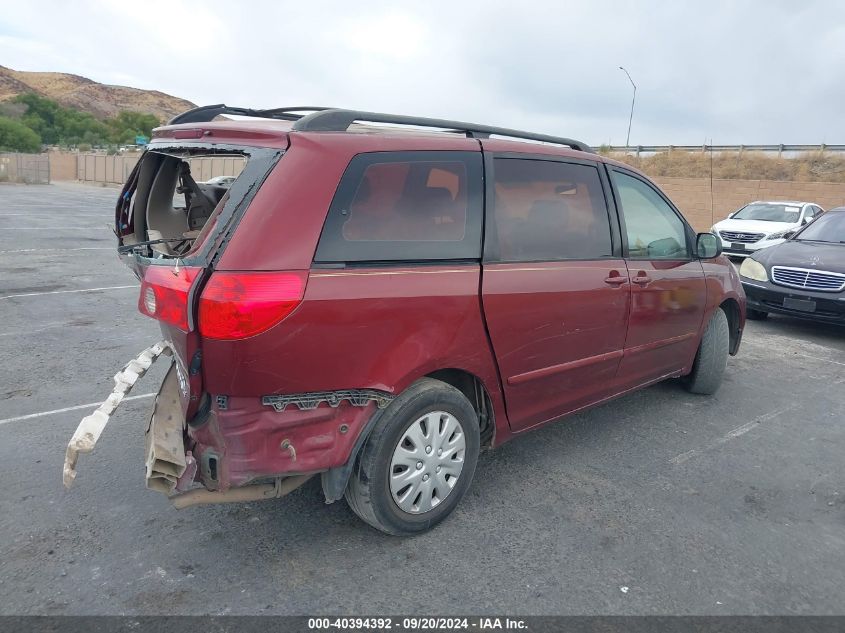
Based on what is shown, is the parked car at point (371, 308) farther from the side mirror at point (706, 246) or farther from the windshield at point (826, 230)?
the windshield at point (826, 230)

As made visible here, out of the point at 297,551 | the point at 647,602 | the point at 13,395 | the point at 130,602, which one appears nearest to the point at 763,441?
the point at 647,602

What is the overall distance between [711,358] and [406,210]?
127 inches

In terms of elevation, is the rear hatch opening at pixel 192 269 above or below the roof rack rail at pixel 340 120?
below

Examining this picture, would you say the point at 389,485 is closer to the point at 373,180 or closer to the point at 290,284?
the point at 290,284

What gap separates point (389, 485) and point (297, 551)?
0.51 metres

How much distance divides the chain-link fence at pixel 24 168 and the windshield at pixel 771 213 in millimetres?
40050

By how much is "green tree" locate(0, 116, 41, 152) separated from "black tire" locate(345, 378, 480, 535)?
79.4 metres

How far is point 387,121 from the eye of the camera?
3.11 m

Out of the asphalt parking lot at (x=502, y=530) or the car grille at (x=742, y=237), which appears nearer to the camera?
the asphalt parking lot at (x=502, y=530)

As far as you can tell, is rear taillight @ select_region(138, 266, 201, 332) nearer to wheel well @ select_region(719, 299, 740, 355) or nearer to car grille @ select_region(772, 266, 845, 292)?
wheel well @ select_region(719, 299, 740, 355)

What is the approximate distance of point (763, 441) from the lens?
4.46m

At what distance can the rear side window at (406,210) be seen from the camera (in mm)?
2781

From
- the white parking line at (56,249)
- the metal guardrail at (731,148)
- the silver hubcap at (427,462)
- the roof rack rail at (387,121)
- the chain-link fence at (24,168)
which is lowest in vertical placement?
the silver hubcap at (427,462)

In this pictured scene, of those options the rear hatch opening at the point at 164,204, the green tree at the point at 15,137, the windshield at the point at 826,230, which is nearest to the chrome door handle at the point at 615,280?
the rear hatch opening at the point at 164,204
